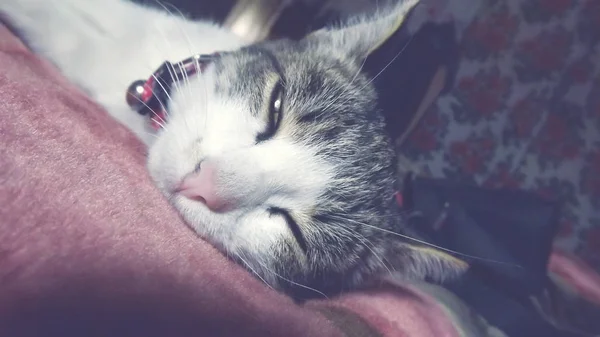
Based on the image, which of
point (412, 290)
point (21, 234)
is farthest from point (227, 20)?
point (21, 234)

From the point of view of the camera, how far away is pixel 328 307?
757 mm

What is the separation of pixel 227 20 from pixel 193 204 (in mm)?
781

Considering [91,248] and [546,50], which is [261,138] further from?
[546,50]

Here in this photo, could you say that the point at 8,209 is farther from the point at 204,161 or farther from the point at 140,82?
the point at 140,82

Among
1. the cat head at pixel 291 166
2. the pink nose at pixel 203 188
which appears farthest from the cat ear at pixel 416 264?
the pink nose at pixel 203 188

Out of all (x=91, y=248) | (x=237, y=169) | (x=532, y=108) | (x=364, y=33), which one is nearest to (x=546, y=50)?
(x=532, y=108)

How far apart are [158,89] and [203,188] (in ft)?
0.90

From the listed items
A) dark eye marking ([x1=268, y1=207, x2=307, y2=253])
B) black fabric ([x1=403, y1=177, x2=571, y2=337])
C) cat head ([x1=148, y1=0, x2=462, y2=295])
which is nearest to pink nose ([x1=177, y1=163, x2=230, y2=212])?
cat head ([x1=148, y1=0, x2=462, y2=295])

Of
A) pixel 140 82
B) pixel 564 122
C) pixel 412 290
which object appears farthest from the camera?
pixel 564 122

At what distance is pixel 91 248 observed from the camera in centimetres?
47

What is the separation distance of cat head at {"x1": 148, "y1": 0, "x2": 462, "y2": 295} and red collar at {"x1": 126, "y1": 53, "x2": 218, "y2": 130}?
0.03 m

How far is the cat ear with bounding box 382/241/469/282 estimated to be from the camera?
94cm

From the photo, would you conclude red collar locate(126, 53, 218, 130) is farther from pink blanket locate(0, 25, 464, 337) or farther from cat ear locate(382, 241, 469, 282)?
cat ear locate(382, 241, 469, 282)

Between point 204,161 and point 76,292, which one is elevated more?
point 204,161
